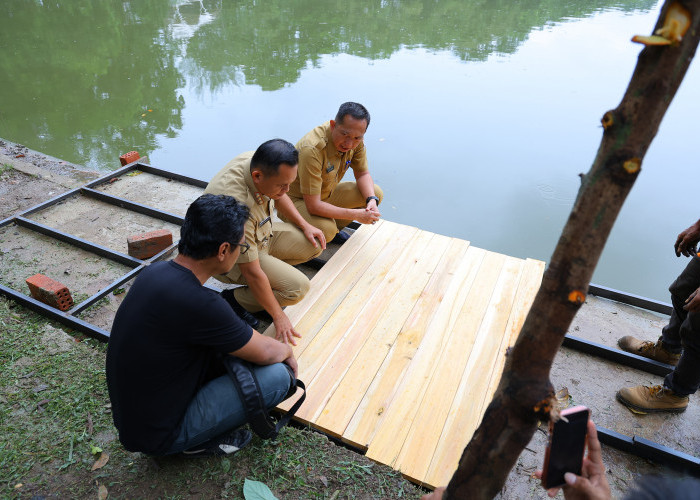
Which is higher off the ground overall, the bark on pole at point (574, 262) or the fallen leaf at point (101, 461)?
the bark on pole at point (574, 262)

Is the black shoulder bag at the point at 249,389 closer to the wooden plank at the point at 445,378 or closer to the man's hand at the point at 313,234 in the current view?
the wooden plank at the point at 445,378

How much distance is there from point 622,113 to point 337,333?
6.69 feet

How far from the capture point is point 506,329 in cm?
289

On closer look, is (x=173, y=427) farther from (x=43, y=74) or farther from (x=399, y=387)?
(x=43, y=74)

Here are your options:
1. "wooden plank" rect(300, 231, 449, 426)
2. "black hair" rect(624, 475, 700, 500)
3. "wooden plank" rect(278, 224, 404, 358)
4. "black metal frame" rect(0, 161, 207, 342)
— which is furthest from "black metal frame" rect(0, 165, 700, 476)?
"black hair" rect(624, 475, 700, 500)

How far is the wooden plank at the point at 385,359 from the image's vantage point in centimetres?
235

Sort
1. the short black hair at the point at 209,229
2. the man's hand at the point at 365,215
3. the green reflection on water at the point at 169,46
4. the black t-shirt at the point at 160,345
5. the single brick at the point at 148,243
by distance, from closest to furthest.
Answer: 1. the black t-shirt at the point at 160,345
2. the short black hair at the point at 209,229
3. the man's hand at the point at 365,215
4. the single brick at the point at 148,243
5. the green reflection on water at the point at 169,46

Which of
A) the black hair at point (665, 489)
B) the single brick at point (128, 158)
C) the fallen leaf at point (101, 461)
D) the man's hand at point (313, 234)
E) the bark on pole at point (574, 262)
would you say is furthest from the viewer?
the single brick at point (128, 158)

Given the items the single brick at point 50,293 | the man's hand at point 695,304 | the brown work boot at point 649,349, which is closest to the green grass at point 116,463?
the single brick at point 50,293

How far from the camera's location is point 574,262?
1.19 meters

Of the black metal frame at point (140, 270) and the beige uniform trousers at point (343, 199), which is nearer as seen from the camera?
the black metal frame at point (140, 270)

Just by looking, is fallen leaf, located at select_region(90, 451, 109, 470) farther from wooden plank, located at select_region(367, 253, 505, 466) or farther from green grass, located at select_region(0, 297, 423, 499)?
wooden plank, located at select_region(367, 253, 505, 466)

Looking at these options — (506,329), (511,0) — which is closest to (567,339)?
(506,329)

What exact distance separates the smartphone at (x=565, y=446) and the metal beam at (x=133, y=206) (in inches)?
137
